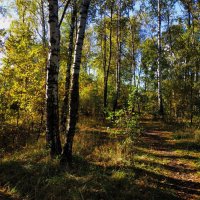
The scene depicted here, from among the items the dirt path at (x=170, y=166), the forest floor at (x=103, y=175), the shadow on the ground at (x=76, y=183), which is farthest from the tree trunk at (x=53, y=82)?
the dirt path at (x=170, y=166)

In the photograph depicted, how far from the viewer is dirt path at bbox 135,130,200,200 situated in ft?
20.4

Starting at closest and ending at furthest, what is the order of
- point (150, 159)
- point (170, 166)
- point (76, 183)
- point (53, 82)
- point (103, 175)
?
1. point (76, 183)
2. point (103, 175)
3. point (53, 82)
4. point (170, 166)
5. point (150, 159)

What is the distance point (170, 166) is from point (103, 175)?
8.30ft

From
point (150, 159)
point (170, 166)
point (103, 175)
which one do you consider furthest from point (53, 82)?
point (170, 166)

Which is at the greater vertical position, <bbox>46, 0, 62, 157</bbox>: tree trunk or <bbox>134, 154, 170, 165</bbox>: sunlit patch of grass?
<bbox>46, 0, 62, 157</bbox>: tree trunk

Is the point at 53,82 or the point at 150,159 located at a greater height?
the point at 53,82

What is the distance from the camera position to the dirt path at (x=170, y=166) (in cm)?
622

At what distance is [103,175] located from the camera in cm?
634

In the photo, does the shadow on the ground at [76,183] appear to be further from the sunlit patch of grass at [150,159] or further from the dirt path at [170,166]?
the sunlit patch of grass at [150,159]

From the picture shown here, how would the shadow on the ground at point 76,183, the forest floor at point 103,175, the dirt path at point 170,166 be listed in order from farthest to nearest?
1. the dirt path at point 170,166
2. the forest floor at point 103,175
3. the shadow on the ground at point 76,183

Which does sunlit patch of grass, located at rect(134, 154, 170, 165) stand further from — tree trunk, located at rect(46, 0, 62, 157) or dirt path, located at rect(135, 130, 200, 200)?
tree trunk, located at rect(46, 0, 62, 157)

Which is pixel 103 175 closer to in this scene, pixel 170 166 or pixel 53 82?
pixel 170 166

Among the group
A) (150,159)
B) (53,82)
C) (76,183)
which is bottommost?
(76,183)

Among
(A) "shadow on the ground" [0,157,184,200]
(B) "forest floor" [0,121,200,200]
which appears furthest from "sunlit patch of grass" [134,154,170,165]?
(A) "shadow on the ground" [0,157,184,200]
